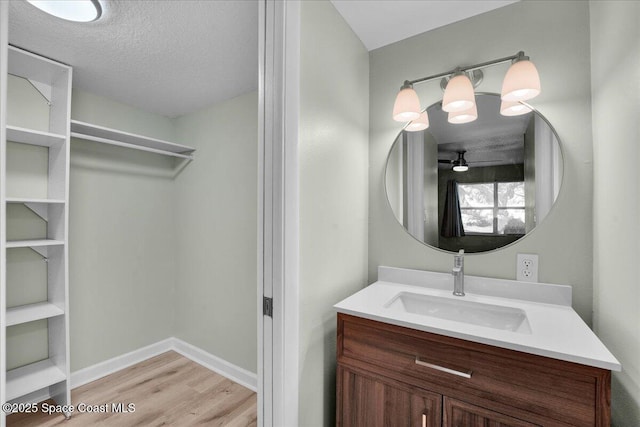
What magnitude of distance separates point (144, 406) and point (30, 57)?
2.27 m

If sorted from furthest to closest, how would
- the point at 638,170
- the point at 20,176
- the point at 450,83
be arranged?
the point at 20,176, the point at 450,83, the point at 638,170

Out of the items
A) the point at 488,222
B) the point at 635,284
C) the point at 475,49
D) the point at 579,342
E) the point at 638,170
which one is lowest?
the point at 579,342

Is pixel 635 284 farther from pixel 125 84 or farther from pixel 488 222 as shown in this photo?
pixel 125 84

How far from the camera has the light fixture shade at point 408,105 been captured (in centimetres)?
151

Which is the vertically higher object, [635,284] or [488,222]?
[488,222]

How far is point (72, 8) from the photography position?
134cm

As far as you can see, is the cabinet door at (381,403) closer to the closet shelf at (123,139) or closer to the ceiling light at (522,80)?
the ceiling light at (522,80)

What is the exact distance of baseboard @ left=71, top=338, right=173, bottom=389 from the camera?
7.27 feet

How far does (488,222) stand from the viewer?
4.83 ft

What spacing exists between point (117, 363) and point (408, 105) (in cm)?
294

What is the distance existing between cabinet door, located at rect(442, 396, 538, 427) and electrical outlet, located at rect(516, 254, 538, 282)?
0.66m

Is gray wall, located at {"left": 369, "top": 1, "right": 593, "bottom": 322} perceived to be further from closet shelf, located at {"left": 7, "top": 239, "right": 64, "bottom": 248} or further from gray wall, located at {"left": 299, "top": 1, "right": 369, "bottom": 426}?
closet shelf, located at {"left": 7, "top": 239, "right": 64, "bottom": 248}

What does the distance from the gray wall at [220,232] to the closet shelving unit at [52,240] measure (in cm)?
93

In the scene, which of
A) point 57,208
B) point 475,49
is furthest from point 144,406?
point 475,49
